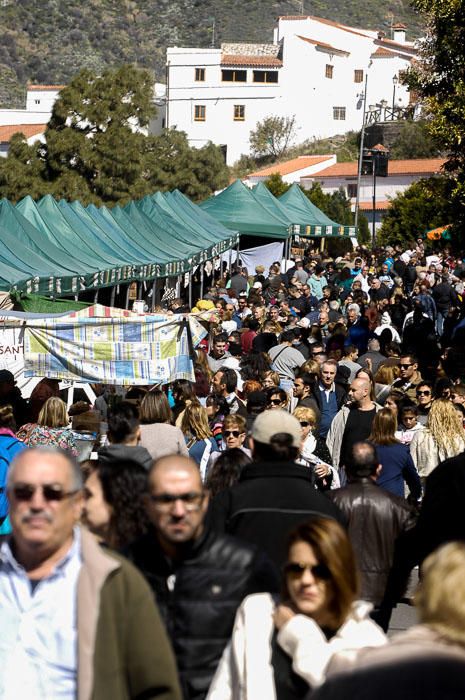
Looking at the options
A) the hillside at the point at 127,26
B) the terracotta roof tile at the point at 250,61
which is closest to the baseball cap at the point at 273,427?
the terracotta roof tile at the point at 250,61

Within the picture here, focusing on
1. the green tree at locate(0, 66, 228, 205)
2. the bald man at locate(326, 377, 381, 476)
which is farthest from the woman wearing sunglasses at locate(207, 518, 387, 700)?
the green tree at locate(0, 66, 228, 205)

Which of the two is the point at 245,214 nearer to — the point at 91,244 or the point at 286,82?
A: the point at 91,244

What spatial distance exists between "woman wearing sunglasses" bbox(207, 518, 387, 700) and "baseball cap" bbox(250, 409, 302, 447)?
1.52 meters

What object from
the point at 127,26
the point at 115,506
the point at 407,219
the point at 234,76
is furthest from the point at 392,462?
the point at 127,26

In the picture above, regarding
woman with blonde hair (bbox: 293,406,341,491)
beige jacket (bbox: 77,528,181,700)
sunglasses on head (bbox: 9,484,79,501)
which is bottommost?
woman with blonde hair (bbox: 293,406,341,491)

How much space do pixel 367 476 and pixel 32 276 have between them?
10.4 metres

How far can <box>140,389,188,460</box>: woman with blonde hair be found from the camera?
8750 millimetres

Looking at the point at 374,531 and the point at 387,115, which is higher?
the point at 387,115

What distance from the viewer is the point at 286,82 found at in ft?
332

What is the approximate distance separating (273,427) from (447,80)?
54.4ft

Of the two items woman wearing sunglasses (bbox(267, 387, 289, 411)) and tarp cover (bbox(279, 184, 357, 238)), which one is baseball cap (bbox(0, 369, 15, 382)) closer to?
woman wearing sunglasses (bbox(267, 387, 289, 411))

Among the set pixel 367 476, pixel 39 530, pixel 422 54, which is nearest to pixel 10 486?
pixel 39 530

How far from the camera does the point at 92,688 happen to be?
3.69 m

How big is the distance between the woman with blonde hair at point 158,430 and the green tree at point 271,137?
90955 millimetres
